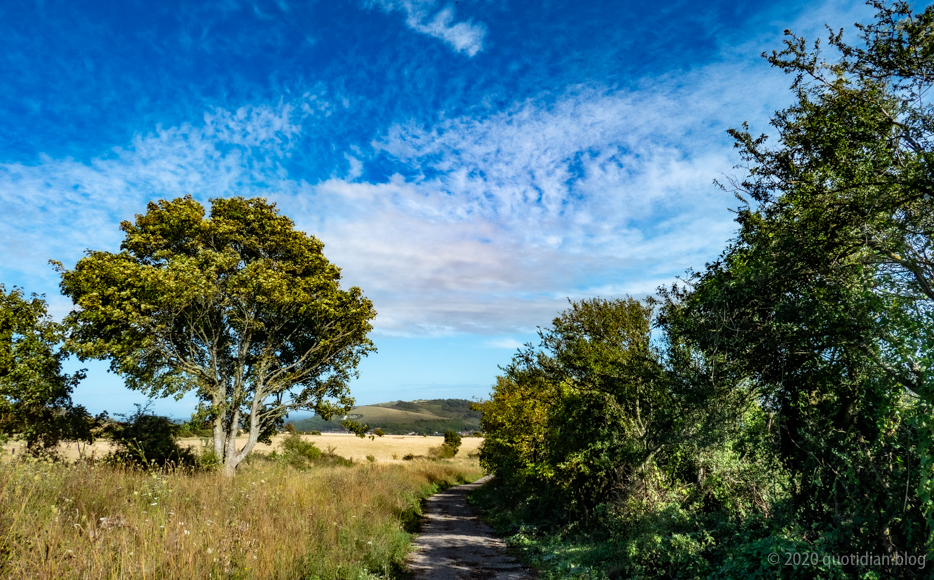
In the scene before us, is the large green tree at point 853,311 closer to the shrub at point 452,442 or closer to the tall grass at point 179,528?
the tall grass at point 179,528

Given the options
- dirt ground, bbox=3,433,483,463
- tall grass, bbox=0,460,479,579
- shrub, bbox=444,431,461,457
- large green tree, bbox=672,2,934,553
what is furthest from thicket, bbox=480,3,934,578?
shrub, bbox=444,431,461,457

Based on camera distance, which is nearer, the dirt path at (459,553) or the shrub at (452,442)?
the dirt path at (459,553)

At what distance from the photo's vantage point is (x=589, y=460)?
44.9ft

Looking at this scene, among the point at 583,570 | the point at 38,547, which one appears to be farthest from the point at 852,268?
the point at 38,547

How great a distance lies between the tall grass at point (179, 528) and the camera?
4855mm

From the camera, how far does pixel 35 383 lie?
53.9 ft

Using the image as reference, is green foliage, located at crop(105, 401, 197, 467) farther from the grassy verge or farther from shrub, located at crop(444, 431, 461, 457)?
shrub, located at crop(444, 431, 461, 457)

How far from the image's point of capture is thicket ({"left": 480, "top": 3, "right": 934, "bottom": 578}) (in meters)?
5.78

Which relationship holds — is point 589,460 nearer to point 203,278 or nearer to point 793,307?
point 793,307

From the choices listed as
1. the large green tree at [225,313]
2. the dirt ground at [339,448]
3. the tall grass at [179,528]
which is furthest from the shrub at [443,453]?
the tall grass at [179,528]

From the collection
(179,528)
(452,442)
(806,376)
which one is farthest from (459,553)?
(452,442)

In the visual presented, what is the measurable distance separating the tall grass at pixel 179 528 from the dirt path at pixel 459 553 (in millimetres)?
839

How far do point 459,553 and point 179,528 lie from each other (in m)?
9.06

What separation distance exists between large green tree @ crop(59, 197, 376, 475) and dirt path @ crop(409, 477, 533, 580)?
7.68m
